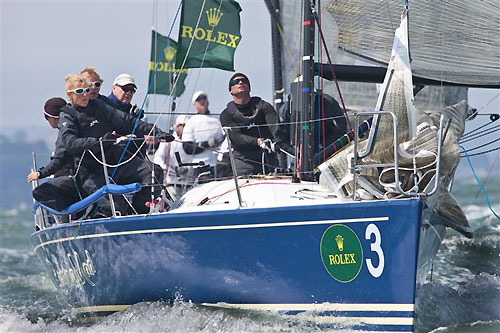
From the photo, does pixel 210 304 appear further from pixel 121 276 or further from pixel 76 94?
pixel 76 94

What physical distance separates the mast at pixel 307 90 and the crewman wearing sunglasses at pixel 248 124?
2.78ft

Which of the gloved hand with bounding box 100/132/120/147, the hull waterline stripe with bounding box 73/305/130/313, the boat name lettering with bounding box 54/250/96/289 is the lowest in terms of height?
the hull waterline stripe with bounding box 73/305/130/313

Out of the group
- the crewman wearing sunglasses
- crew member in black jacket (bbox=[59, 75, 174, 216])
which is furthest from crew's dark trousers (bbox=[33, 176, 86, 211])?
the crewman wearing sunglasses

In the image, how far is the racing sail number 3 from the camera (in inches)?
240

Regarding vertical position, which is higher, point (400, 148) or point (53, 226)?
point (400, 148)

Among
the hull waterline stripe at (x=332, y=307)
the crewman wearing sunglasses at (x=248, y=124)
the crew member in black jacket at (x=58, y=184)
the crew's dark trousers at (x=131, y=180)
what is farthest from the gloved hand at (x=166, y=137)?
the hull waterline stripe at (x=332, y=307)

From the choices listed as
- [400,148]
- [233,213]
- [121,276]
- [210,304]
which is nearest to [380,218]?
[400,148]

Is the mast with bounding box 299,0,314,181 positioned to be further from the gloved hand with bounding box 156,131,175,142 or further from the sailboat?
the gloved hand with bounding box 156,131,175,142

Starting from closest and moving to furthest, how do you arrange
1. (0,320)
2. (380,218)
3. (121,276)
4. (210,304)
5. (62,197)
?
(380,218)
(210,304)
(121,276)
(62,197)
(0,320)

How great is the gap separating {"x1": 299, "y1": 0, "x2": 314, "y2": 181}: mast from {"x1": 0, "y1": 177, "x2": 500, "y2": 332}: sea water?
134 cm

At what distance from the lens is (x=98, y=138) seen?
7738 millimetres

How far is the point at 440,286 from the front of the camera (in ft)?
25.3

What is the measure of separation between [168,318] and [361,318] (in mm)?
1525

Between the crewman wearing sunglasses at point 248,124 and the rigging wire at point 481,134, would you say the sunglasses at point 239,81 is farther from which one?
the rigging wire at point 481,134
